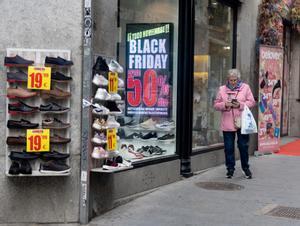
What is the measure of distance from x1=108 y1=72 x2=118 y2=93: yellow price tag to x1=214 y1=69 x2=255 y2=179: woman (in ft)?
9.26

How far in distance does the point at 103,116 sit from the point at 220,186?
2836 mm

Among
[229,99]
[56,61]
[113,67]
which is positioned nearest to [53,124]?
[56,61]

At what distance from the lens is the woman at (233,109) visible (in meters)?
8.52

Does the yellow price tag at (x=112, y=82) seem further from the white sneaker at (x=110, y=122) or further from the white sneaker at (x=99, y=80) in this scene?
the white sneaker at (x=110, y=122)

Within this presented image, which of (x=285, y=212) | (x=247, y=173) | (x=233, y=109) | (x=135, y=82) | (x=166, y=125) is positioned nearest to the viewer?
(x=285, y=212)

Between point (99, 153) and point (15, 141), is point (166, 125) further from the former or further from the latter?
point (15, 141)

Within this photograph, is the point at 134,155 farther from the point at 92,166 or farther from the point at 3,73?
the point at 3,73

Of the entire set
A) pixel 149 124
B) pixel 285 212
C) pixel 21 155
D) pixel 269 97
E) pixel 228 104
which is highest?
pixel 269 97

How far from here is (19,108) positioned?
5590mm

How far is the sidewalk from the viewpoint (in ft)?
19.8

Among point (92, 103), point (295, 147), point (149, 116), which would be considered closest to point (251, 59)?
point (295, 147)

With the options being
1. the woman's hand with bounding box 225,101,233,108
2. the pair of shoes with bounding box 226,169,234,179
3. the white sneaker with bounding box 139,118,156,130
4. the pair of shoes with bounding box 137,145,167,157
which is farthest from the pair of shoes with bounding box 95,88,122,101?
the pair of shoes with bounding box 226,169,234,179

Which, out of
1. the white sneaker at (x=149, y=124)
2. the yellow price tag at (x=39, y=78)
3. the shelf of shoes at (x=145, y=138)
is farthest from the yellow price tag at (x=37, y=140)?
the white sneaker at (x=149, y=124)

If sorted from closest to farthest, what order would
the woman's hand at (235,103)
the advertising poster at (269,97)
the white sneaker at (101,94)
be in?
the white sneaker at (101,94) → the woman's hand at (235,103) → the advertising poster at (269,97)
